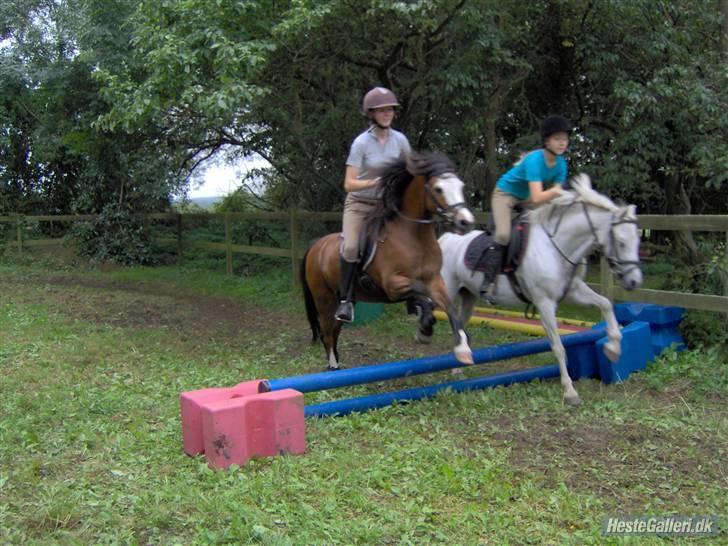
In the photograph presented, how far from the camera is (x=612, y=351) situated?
18.4 ft

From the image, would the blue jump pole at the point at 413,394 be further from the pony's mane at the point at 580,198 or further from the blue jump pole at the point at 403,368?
the pony's mane at the point at 580,198

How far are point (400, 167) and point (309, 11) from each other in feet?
10.8

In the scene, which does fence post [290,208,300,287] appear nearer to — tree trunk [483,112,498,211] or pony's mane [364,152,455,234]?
tree trunk [483,112,498,211]

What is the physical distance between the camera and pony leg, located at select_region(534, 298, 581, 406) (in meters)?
5.49

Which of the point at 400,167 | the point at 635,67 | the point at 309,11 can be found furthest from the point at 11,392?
the point at 635,67

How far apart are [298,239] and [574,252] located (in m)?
7.64

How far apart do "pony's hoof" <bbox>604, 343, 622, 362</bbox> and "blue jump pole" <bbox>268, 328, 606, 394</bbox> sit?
42 cm

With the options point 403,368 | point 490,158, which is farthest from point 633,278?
point 490,158

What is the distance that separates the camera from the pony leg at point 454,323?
5027mm

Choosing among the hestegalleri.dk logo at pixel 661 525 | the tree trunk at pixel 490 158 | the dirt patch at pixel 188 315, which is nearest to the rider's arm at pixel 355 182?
the dirt patch at pixel 188 315

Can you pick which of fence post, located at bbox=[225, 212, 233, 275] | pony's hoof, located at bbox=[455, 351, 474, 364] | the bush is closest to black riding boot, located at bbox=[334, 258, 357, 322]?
pony's hoof, located at bbox=[455, 351, 474, 364]

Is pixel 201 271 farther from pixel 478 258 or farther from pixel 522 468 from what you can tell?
pixel 522 468

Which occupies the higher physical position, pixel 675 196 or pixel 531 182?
pixel 675 196

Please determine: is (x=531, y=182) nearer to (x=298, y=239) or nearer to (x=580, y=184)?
(x=580, y=184)
